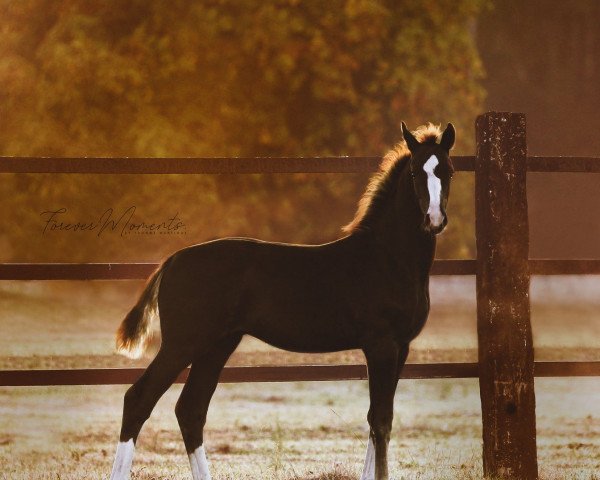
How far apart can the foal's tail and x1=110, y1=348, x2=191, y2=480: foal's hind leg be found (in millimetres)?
180

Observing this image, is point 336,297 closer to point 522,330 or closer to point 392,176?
point 392,176

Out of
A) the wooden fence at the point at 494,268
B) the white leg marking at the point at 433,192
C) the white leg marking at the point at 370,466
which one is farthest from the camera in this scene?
the wooden fence at the point at 494,268

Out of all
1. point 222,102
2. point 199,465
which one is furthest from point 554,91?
point 199,465

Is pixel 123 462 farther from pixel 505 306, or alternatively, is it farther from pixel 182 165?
pixel 505 306

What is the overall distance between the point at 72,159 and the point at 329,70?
33.1ft

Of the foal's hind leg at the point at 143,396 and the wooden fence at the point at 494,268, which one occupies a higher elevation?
the wooden fence at the point at 494,268

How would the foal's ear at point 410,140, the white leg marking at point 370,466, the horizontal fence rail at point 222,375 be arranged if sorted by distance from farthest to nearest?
the horizontal fence rail at point 222,375 < the white leg marking at point 370,466 < the foal's ear at point 410,140

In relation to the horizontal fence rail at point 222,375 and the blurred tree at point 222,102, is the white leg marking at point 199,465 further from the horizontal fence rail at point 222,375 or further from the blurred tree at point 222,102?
the blurred tree at point 222,102

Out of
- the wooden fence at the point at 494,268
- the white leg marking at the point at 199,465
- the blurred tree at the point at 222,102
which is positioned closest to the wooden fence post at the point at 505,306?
the wooden fence at the point at 494,268

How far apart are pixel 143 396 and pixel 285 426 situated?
3.48 metres

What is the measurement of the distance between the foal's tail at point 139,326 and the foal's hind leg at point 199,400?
313 millimetres

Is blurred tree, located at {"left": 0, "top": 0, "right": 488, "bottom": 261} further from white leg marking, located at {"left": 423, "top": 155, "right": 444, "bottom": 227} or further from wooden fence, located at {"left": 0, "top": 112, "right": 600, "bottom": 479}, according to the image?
white leg marking, located at {"left": 423, "top": 155, "right": 444, "bottom": 227}

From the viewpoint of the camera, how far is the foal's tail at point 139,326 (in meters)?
5.87

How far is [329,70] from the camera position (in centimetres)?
1630
